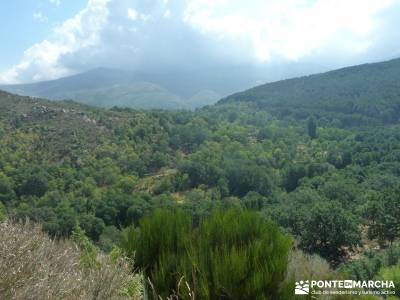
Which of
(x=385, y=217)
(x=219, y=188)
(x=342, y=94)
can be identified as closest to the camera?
(x=385, y=217)

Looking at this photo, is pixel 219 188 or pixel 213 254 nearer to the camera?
pixel 213 254

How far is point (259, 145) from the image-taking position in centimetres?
8588

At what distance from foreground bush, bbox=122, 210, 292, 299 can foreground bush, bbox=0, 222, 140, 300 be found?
1.12 feet

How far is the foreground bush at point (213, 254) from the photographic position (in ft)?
→ 11.1

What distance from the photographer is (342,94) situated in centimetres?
12862

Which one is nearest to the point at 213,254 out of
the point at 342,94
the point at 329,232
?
the point at 329,232

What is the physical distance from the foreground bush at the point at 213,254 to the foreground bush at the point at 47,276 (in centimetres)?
34

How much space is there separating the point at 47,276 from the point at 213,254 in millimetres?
1341

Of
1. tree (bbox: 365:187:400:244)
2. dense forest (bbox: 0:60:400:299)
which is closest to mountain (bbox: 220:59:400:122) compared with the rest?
dense forest (bbox: 0:60:400:299)

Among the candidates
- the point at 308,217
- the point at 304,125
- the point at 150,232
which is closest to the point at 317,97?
the point at 304,125

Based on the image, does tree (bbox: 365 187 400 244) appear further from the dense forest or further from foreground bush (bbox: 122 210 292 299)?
foreground bush (bbox: 122 210 292 299)

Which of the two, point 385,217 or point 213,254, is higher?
point 213,254

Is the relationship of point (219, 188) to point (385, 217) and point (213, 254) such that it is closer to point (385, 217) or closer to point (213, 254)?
point (385, 217)

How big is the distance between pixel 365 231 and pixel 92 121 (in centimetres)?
4864
